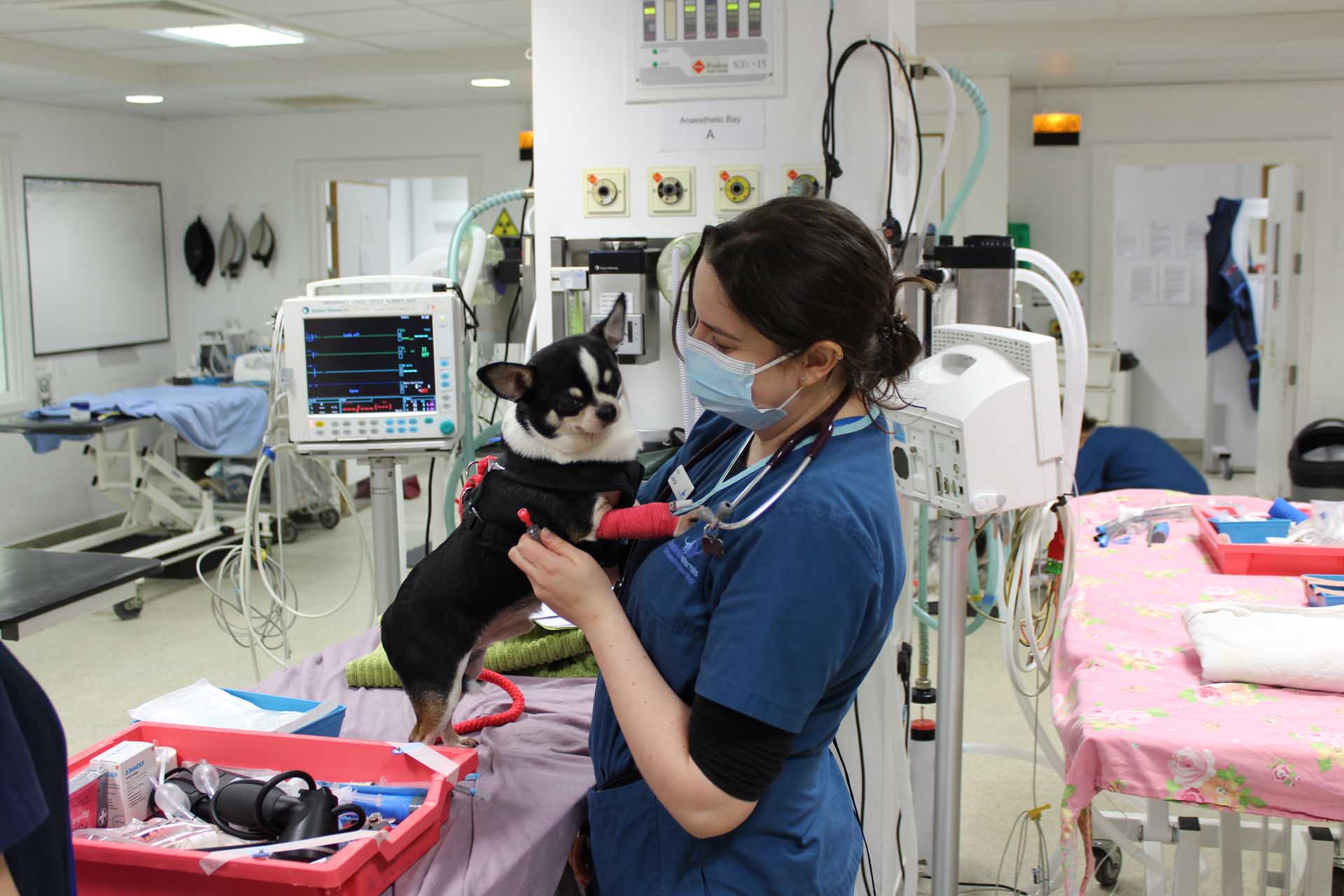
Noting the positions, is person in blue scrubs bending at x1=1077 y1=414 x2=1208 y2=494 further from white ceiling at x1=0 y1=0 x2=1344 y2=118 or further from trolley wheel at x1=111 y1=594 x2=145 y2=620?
trolley wheel at x1=111 y1=594 x2=145 y2=620

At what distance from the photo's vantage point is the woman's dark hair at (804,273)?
116 cm

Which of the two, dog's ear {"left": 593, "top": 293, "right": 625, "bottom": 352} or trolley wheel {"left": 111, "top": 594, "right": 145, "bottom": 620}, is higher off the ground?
dog's ear {"left": 593, "top": 293, "right": 625, "bottom": 352}

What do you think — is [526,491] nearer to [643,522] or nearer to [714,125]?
[643,522]

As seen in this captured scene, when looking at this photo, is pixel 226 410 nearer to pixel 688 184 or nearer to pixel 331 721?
pixel 688 184

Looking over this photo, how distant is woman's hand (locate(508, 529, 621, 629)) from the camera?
125cm

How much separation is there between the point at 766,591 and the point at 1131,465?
3.82 meters

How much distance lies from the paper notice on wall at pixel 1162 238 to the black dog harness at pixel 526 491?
7.75 m

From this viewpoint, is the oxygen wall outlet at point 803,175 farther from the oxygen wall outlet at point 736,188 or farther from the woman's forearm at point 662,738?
the woman's forearm at point 662,738

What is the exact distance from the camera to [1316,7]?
4.79 m

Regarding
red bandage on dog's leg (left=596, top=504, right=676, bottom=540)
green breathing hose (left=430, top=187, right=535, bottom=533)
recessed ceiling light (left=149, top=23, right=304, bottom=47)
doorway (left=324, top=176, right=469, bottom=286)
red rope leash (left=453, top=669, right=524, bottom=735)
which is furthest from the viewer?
doorway (left=324, top=176, right=469, bottom=286)

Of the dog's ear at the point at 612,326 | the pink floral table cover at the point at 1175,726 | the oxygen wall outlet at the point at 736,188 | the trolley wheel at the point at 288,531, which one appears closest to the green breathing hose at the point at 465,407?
the oxygen wall outlet at the point at 736,188

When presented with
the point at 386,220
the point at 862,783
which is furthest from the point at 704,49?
the point at 386,220

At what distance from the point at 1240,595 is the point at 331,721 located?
1.78 meters

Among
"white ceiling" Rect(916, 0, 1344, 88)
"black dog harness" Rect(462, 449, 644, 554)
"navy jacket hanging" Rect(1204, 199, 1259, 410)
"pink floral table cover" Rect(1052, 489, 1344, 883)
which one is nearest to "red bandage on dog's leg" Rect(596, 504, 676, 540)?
"black dog harness" Rect(462, 449, 644, 554)
